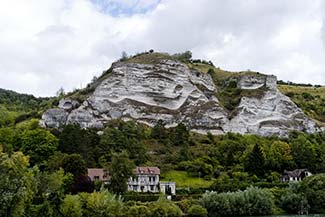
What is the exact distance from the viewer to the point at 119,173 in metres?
70.1

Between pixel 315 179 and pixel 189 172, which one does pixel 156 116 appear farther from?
pixel 315 179

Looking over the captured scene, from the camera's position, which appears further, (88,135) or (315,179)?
(88,135)

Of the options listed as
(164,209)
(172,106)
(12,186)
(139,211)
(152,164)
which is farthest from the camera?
(172,106)

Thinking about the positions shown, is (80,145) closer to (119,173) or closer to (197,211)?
(119,173)

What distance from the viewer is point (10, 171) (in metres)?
45.6

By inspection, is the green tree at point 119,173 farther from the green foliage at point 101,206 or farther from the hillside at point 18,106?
the hillside at point 18,106

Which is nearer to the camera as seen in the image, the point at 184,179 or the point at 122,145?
the point at 184,179

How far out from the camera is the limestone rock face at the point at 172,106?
387 ft

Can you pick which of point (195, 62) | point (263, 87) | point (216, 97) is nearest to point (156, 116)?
point (216, 97)

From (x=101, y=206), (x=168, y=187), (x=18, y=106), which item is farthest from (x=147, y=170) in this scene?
(x=18, y=106)

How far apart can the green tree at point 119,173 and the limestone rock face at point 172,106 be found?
4217 centimetres

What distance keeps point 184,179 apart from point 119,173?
18117 mm

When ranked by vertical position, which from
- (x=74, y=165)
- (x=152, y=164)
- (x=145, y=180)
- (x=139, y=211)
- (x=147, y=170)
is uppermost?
(x=152, y=164)

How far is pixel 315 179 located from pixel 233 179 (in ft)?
45.9
